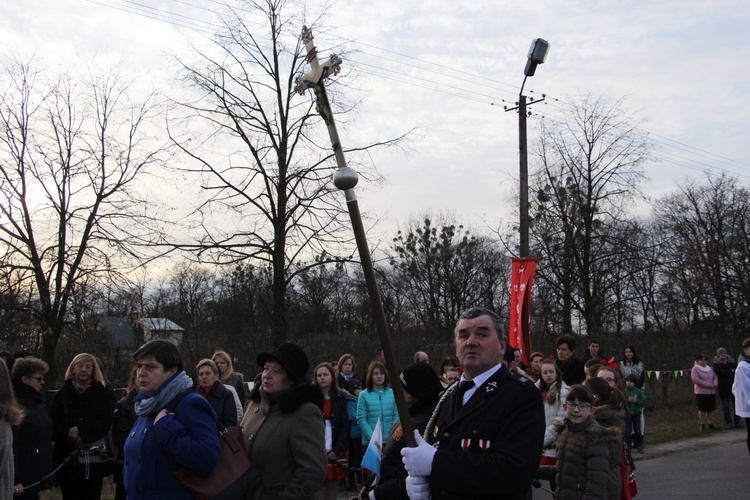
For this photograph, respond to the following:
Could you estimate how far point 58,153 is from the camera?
17672mm

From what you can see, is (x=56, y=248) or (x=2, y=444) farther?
(x=56, y=248)

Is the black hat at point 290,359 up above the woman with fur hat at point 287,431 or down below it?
above

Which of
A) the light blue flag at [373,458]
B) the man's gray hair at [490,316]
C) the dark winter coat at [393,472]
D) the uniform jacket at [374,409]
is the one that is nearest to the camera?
the man's gray hair at [490,316]

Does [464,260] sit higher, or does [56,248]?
[464,260]

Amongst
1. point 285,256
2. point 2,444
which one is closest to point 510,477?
point 2,444

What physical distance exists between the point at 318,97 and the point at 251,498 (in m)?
2.40

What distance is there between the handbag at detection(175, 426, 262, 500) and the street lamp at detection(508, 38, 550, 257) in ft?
49.6

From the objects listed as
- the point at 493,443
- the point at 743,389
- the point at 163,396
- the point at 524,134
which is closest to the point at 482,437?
the point at 493,443

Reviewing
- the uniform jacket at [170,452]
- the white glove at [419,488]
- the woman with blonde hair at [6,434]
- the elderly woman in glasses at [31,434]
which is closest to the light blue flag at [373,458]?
the uniform jacket at [170,452]

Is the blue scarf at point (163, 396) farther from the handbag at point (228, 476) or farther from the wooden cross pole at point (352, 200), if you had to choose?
the wooden cross pole at point (352, 200)

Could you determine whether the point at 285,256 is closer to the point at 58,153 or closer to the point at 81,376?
the point at 58,153

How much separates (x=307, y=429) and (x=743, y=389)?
328 inches

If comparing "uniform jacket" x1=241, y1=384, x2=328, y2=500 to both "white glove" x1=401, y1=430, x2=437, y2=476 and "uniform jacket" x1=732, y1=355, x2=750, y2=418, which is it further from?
"uniform jacket" x1=732, y1=355, x2=750, y2=418

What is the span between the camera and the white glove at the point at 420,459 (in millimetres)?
2945
